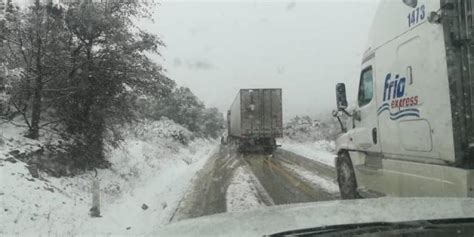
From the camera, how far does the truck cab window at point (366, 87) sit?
27.1 feet

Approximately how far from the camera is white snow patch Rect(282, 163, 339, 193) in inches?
525

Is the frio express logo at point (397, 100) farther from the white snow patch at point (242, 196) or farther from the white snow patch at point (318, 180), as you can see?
the white snow patch at point (318, 180)

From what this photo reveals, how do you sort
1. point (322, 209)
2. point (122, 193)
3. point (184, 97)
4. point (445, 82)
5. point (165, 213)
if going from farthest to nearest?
point (184, 97) → point (122, 193) → point (165, 213) → point (445, 82) → point (322, 209)

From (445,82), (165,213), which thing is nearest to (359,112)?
(445,82)

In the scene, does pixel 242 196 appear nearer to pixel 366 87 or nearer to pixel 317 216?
pixel 366 87

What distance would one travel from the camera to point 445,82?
19.1ft

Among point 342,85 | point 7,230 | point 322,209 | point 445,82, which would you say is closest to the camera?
point 322,209

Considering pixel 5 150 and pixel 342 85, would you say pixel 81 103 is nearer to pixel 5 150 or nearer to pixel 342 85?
pixel 5 150

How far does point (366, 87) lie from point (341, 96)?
728 millimetres

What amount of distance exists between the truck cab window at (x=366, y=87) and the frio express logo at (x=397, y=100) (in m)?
0.60

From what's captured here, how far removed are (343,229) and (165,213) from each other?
772cm

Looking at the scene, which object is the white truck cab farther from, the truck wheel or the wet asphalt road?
the wet asphalt road

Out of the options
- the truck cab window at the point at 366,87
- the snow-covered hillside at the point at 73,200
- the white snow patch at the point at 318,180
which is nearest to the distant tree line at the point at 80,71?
the snow-covered hillside at the point at 73,200

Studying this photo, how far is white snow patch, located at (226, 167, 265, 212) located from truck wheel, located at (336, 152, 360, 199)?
1640 millimetres
